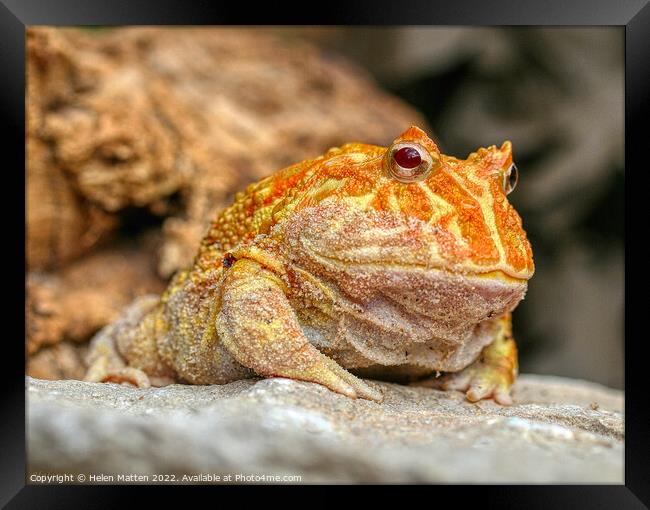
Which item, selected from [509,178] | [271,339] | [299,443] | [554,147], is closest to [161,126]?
[271,339]

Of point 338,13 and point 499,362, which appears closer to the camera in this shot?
point 338,13

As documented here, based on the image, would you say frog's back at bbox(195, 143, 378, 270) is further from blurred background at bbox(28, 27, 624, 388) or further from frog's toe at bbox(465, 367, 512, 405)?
blurred background at bbox(28, 27, 624, 388)

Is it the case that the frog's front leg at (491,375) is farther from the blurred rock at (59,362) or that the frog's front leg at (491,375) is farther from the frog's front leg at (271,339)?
Answer: the blurred rock at (59,362)

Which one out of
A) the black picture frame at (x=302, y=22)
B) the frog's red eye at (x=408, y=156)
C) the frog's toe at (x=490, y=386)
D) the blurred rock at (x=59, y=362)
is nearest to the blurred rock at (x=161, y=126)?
the blurred rock at (x=59, y=362)

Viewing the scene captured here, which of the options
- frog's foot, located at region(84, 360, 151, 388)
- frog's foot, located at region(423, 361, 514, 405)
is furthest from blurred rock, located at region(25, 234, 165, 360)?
frog's foot, located at region(423, 361, 514, 405)

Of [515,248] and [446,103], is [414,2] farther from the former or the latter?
[446,103]
